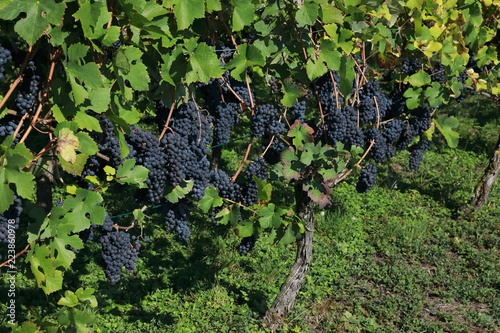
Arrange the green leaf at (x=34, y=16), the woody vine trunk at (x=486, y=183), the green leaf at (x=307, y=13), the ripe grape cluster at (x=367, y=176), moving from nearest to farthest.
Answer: the green leaf at (x=34, y=16), the green leaf at (x=307, y=13), the ripe grape cluster at (x=367, y=176), the woody vine trunk at (x=486, y=183)

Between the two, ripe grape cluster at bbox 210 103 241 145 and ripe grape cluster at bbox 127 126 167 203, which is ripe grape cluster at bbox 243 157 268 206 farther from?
ripe grape cluster at bbox 127 126 167 203

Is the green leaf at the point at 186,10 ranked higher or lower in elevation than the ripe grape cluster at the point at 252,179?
higher

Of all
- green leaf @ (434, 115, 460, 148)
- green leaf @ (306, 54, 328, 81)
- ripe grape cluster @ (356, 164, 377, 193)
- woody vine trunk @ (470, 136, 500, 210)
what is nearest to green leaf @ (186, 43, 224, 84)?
green leaf @ (306, 54, 328, 81)

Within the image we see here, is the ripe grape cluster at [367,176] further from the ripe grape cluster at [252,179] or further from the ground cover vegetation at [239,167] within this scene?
the ripe grape cluster at [252,179]

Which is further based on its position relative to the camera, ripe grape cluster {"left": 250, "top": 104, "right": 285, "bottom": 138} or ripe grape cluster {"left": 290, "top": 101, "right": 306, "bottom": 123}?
ripe grape cluster {"left": 290, "top": 101, "right": 306, "bottom": 123}

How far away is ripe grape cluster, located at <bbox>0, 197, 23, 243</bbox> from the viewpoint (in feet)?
7.61

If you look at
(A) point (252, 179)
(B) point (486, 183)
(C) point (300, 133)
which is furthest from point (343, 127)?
(B) point (486, 183)

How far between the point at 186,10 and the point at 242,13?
1.25 feet

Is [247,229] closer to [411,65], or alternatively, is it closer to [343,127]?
[343,127]

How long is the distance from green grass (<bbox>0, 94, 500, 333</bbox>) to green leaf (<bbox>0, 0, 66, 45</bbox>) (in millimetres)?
2112

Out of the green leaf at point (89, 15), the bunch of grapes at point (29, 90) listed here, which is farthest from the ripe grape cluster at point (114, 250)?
the green leaf at point (89, 15)

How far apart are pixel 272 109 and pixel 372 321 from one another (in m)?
1.95

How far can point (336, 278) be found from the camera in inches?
184

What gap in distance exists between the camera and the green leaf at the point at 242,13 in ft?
8.67
